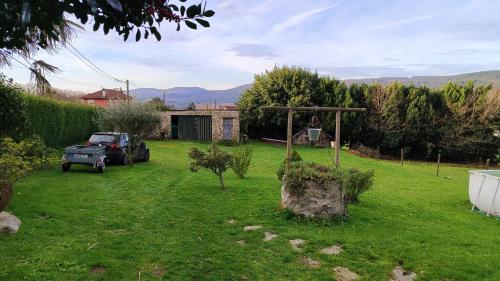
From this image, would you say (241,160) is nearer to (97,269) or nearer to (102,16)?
(97,269)

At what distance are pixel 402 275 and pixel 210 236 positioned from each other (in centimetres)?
335

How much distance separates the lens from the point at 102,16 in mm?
2379

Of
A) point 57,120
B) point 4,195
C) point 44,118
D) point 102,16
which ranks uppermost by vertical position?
point 102,16

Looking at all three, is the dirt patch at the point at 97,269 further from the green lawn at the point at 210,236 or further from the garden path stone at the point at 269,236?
the garden path stone at the point at 269,236

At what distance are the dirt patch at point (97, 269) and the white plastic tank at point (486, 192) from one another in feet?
34.1

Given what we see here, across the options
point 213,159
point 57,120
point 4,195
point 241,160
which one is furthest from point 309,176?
point 57,120

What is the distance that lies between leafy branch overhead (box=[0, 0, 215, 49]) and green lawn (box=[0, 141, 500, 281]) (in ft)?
12.6

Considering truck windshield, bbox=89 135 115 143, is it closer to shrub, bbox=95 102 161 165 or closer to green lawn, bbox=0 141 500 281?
shrub, bbox=95 102 161 165

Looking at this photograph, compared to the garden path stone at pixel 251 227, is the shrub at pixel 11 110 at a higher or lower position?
higher

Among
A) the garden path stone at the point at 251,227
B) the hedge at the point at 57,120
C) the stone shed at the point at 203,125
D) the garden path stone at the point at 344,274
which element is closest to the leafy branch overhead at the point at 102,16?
the garden path stone at the point at 344,274

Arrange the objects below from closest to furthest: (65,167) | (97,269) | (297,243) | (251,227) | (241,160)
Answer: (97,269), (297,243), (251,227), (65,167), (241,160)

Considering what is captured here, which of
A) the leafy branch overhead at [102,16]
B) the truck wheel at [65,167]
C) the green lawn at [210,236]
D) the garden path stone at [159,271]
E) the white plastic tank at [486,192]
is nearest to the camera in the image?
the leafy branch overhead at [102,16]

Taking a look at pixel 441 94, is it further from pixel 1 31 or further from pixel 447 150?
pixel 1 31

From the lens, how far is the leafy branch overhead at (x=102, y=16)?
6.75 ft
